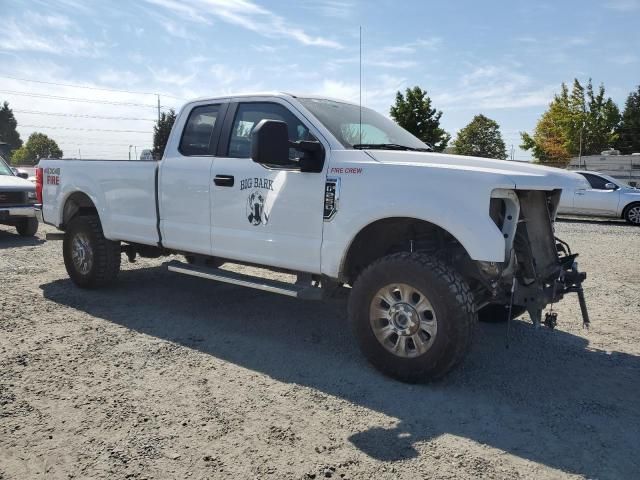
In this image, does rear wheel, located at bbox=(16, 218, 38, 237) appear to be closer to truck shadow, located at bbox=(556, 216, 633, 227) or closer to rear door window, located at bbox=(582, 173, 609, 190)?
truck shadow, located at bbox=(556, 216, 633, 227)

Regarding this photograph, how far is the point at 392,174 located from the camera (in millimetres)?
3885

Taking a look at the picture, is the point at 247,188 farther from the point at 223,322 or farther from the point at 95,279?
the point at 95,279

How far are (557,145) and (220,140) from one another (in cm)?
5937

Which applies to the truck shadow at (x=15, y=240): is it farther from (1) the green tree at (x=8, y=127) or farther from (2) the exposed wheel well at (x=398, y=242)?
(1) the green tree at (x=8, y=127)

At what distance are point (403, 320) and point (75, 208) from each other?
15.3 ft

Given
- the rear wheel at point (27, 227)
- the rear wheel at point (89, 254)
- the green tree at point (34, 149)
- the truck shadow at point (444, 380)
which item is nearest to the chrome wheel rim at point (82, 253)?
the rear wheel at point (89, 254)

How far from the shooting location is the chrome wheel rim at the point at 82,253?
20.5 ft

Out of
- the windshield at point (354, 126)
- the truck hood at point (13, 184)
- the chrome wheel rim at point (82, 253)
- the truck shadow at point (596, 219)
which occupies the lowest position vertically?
the truck shadow at point (596, 219)

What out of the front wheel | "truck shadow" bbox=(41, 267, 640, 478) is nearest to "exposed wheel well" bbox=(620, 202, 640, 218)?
"truck shadow" bbox=(41, 267, 640, 478)

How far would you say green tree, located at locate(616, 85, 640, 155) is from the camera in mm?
63125

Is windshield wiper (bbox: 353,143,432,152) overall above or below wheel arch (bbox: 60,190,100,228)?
above

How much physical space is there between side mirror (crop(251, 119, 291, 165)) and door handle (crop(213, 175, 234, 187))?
748mm

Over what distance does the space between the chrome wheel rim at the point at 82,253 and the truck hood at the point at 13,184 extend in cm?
493

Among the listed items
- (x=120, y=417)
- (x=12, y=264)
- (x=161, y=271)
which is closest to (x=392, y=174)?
(x=120, y=417)
